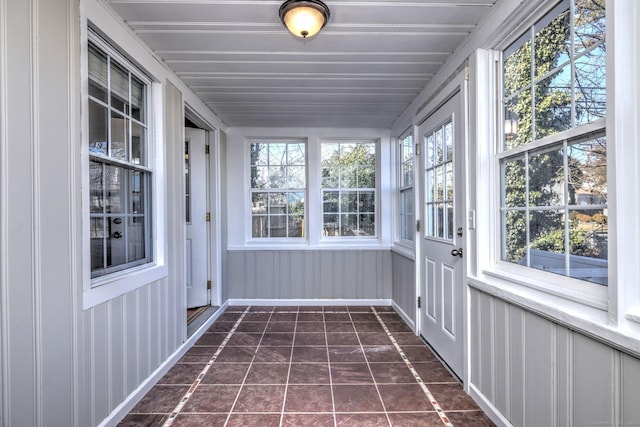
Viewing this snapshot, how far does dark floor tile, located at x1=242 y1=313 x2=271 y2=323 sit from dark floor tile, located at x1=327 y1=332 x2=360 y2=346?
0.86 meters

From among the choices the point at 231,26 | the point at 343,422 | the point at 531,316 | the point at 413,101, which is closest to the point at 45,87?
the point at 231,26

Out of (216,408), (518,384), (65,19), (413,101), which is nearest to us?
(65,19)

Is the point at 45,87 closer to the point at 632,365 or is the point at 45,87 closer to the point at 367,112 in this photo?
the point at 632,365

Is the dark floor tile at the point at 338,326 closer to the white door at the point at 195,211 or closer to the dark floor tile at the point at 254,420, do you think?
the dark floor tile at the point at 254,420

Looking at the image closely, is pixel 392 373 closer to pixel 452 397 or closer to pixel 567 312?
pixel 452 397

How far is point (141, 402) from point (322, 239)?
2.62 meters

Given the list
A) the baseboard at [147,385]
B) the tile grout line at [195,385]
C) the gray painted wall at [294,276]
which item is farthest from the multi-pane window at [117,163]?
the gray painted wall at [294,276]

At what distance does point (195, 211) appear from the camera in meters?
3.58

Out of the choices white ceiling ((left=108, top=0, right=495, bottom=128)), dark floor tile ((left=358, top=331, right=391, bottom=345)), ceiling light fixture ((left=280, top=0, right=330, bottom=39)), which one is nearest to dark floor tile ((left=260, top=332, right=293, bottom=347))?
dark floor tile ((left=358, top=331, right=391, bottom=345))

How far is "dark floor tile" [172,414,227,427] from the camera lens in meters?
1.74

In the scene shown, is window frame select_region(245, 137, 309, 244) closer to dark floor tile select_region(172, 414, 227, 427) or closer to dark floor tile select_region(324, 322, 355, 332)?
dark floor tile select_region(324, 322, 355, 332)

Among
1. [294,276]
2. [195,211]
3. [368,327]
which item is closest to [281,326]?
[294,276]

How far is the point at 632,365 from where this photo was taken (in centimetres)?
100

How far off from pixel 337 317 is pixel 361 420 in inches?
69.9
